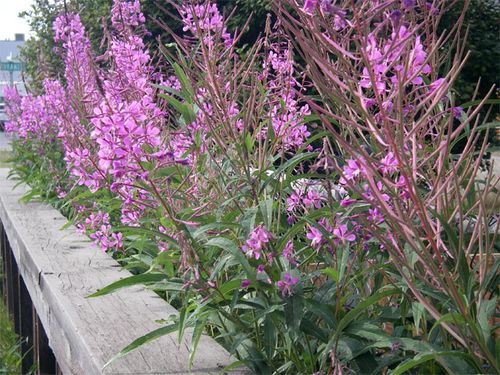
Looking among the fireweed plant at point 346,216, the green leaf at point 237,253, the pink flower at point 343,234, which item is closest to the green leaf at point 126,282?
the fireweed plant at point 346,216

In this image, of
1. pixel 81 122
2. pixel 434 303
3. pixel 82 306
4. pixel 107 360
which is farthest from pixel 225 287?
pixel 81 122

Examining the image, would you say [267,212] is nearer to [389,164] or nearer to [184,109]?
[389,164]

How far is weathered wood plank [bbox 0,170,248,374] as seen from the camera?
1.71m

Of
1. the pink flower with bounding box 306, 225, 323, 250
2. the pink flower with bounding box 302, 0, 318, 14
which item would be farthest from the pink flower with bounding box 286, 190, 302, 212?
the pink flower with bounding box 302, 0, 318, 14

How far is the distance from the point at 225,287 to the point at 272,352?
0.17 metres

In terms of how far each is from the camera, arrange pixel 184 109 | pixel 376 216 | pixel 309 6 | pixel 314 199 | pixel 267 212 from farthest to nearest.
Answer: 1. pixel 184 109
2. pixel 314 199
3. pixel 267 212
4. pixel 376 216
5. pixel 309 6

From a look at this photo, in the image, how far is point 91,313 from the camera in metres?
2.10

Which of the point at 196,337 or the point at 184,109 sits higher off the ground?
the point at 184,109

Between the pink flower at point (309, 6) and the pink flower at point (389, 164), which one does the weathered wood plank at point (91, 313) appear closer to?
the pink flower at point (389, 164)

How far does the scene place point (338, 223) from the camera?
5.26 feet

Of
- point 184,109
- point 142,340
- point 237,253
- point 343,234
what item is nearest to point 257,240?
point 237,253

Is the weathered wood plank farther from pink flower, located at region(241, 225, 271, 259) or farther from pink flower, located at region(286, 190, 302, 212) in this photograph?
pink flower, located at region(286, 190, 302, 212)

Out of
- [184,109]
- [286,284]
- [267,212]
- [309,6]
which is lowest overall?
[286,284]

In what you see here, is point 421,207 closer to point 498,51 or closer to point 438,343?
point 438,343
